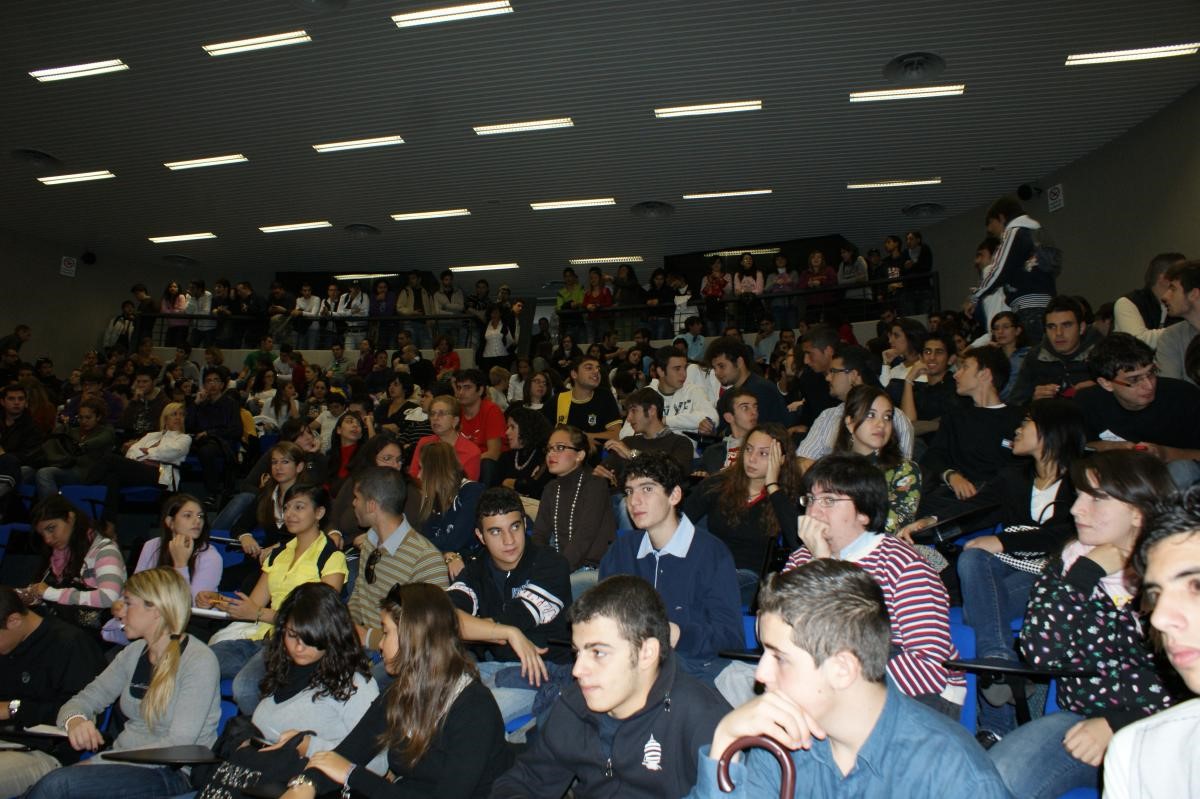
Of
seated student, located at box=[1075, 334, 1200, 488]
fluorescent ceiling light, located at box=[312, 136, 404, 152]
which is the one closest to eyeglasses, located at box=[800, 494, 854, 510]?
seated student, located at box=[1075, 334, 1200, 488]

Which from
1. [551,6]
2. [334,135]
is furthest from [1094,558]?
[334,135]

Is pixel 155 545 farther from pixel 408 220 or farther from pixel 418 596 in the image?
pixel 408 220

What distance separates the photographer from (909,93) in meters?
9.26

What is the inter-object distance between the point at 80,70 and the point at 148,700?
842 centimetres

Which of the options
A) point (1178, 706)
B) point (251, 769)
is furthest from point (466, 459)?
point (1178, 706)

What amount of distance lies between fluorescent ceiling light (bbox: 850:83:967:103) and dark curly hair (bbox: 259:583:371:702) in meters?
8.29

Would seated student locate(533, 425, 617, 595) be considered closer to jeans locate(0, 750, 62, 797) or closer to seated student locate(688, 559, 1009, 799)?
jeans locate(0, 750, 62, 797)


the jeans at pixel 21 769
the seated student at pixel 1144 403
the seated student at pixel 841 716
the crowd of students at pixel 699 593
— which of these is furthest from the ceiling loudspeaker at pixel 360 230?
the seated student at pixel 841 716

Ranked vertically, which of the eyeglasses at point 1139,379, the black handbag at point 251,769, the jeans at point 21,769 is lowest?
the jeans at point 21,769

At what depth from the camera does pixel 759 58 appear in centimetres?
862

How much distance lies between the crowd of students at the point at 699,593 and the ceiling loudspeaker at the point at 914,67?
273 cm

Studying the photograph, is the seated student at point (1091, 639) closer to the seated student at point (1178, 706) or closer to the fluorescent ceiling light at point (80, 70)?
the seated student at point (1178, 706)

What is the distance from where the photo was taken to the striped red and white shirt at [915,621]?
7.64 feet

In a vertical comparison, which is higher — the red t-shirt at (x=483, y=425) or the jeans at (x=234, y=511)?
the red t-shirt at (x=483, y=425)
